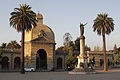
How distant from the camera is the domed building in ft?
254

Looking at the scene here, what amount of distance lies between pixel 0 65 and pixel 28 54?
9.34 metres

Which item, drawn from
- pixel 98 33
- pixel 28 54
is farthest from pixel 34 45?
pixel 98 33

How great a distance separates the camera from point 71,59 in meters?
81.8

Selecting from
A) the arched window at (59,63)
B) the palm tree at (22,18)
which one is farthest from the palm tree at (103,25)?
the arched window at (59,63)

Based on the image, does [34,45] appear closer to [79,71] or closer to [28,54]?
[28,54]

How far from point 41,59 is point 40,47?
623cm

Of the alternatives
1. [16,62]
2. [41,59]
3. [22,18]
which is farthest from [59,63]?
[22,18]

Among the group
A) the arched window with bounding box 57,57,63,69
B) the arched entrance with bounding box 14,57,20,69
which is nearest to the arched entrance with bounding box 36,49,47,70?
the arched window with bounding box 57,57,63,69

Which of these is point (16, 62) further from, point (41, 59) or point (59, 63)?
point (59, 63)

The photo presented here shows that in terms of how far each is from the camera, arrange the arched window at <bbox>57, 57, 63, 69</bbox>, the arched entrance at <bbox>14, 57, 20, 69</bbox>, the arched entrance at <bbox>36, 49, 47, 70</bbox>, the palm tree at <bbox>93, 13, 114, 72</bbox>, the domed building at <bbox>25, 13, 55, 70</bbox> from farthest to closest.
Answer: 1. the arched window at <bbox>57, 57, 63, 69</bbox>
2. the arched entrance at <bbox>36, 49, 47, 70</bbox>
3. the arched entrance at <bbox>14, 57, 20, 69</bbox>
4. the domed building at <bbox>25, 13, 55, 70</bbox>
5. the palm tree at <bbox>93, 13, 114, 72</bbox>

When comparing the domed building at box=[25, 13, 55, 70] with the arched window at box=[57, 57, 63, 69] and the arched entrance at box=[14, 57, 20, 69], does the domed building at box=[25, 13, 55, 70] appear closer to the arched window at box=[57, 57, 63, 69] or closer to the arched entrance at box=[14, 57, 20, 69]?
the arched entrance at box=[14, 57, 20, 69]

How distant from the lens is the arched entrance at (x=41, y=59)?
261ft

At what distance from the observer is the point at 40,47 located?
260 ft

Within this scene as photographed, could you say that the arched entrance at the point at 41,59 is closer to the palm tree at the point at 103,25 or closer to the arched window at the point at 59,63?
the arched window at the point at 59,63
